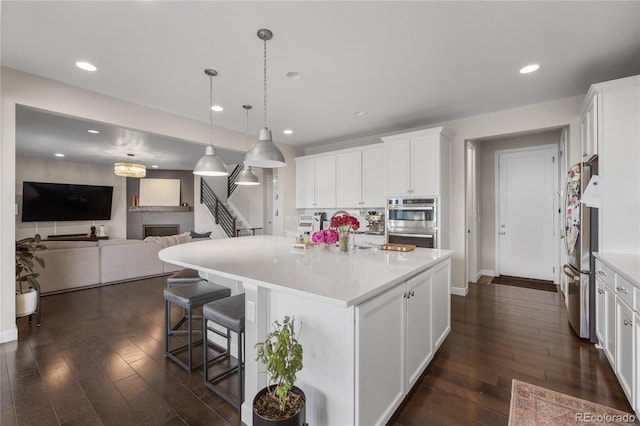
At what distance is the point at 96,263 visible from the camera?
450 cm

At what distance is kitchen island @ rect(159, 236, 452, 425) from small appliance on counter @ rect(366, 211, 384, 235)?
2798 mm

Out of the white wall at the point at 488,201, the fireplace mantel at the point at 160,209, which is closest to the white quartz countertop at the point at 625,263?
the white wall at the point at 488,201

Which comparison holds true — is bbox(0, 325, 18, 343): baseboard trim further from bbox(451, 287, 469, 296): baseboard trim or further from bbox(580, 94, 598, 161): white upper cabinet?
bbox(580, 94, 598, 161): white upper cabinet

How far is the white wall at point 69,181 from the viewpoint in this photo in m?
6.80

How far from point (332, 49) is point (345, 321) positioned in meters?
2.20

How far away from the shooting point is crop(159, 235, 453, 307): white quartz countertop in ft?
4.39

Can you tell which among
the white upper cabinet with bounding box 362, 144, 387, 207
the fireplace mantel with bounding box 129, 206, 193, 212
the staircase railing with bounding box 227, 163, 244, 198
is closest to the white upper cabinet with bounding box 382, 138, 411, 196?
the white upper cabinet with bounding box 362, 144, 387, 207

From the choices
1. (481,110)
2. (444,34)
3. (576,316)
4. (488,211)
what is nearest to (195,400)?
(444,34)

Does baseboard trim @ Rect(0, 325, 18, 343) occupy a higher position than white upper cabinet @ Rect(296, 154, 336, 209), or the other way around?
white upper cabinet @ Rect(296, 154, 336, 209)

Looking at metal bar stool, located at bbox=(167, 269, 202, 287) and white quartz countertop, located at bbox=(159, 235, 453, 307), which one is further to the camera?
metal bar stool, located at bbox=(167, 269, 202, 287)

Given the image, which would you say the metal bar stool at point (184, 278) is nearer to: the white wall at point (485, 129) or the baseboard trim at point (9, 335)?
the baseboard trim at point (9, 335)

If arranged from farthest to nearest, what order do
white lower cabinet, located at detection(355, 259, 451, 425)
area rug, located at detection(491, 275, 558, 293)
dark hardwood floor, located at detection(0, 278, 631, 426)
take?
area rug, located at detection(491, 275, 558, 293)
dark hardwood floor, located at detection(0, 278, 631, 426)
white lower cabinet, located at detection(355, 259, 451, 425)

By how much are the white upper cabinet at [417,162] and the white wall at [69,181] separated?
316 inches

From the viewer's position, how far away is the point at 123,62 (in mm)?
2625
